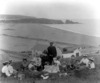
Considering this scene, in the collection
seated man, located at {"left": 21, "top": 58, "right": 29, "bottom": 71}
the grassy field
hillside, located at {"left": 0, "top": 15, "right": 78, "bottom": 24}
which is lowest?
the grassy field

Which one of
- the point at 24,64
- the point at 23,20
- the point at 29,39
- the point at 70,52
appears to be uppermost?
the point at 23,20

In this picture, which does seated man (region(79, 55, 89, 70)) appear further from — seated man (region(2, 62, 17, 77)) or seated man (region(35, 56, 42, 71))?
seated man (region(2, 62, 17, 77))

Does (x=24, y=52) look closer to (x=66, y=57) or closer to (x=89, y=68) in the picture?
(x=66, y=57)

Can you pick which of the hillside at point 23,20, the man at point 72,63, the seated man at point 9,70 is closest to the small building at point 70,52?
the man at point 72,63

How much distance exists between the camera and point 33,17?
6.27 feet

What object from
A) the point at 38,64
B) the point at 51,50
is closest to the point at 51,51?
the point at 51,50

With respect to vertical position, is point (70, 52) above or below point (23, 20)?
below

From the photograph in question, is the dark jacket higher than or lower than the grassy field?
higher

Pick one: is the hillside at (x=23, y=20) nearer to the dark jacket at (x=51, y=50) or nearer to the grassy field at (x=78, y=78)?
the dark jacket at (x=51, y=50)

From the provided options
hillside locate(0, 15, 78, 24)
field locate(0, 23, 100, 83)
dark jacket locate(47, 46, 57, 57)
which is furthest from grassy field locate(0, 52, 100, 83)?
hillside locate(0, 15, 78, 24)

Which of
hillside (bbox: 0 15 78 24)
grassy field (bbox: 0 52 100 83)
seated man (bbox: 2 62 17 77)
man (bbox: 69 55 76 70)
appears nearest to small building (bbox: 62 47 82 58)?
man (bbox: 69 55 76 70)

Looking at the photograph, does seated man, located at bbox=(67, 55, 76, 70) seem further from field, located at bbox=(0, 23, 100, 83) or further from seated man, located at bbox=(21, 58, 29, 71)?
seated man, located at bbox=(21, 58, 29, 71)

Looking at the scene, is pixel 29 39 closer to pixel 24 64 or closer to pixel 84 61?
pixel 24 64

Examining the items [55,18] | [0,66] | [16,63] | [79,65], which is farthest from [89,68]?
[0,66]
